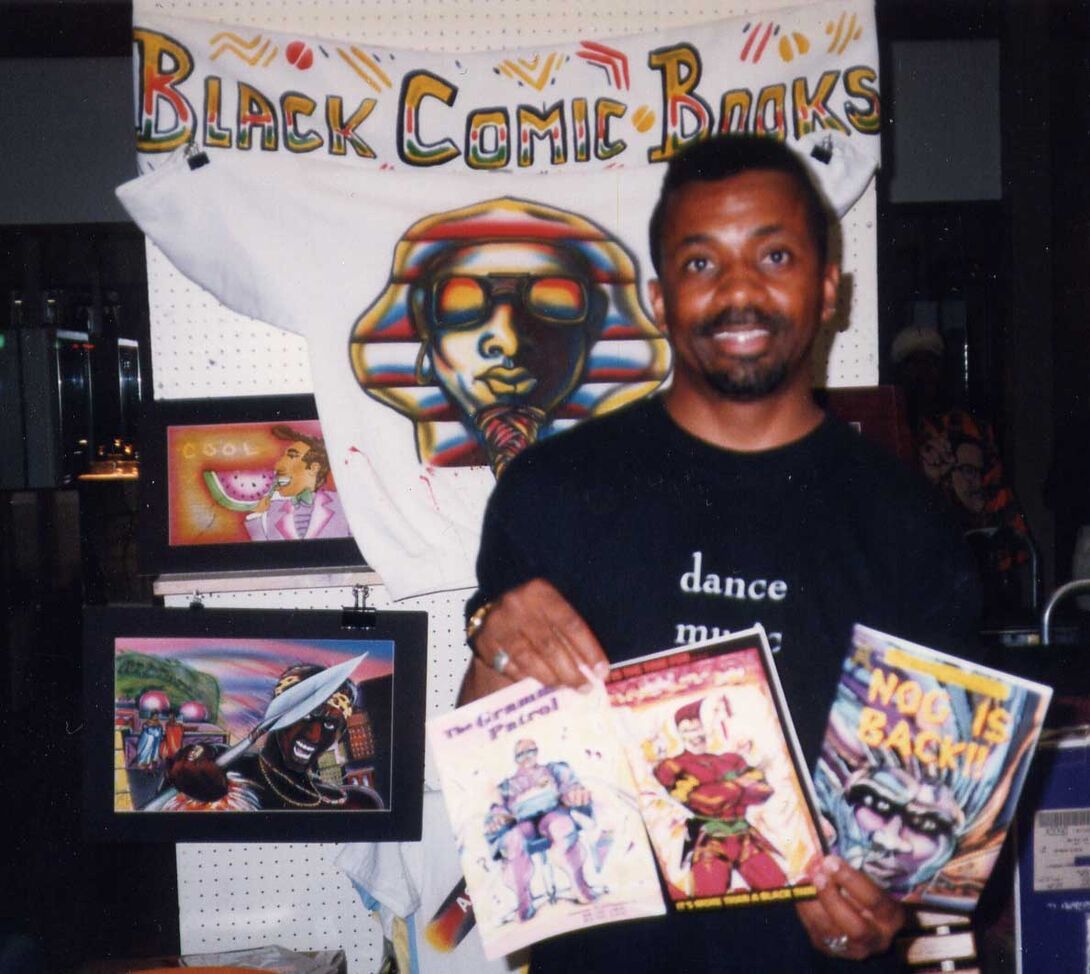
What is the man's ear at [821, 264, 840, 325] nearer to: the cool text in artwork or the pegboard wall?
the cool text in artwork

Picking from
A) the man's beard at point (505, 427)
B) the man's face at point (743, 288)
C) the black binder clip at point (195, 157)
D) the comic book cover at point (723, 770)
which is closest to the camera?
the comic book cover at point (723, 770)

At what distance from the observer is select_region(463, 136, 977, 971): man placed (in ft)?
4.36

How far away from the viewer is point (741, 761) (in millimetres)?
1268

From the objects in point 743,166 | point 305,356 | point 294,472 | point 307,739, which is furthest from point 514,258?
point 307,739

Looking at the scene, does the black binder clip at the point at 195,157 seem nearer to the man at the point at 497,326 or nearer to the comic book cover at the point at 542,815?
the man at the point at 497,326

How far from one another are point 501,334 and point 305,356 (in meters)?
0.41

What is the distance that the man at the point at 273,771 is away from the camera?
2.07 meters

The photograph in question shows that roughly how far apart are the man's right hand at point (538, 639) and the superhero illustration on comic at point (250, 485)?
2.50 feet

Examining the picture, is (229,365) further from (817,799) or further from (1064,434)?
(1064,434)

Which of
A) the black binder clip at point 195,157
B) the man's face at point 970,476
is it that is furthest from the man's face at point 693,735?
the man's face at point 970,476

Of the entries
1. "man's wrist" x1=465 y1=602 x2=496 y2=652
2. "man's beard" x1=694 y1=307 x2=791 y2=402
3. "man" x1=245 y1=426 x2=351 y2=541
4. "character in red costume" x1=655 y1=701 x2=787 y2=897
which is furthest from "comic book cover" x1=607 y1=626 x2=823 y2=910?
"man" x1=245 y1=426 x2=351 y2=541

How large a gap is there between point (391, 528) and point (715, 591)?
0.88 meters

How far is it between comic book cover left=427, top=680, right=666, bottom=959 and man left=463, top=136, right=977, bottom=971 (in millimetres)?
53

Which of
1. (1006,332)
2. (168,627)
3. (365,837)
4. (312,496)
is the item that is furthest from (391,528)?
(1006,332)
